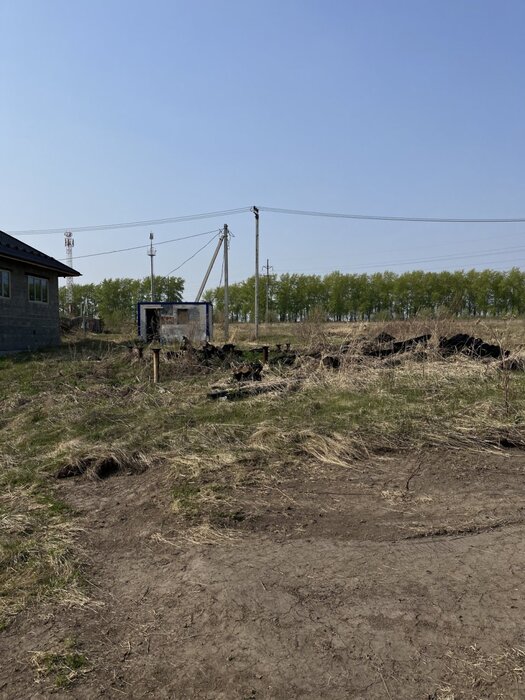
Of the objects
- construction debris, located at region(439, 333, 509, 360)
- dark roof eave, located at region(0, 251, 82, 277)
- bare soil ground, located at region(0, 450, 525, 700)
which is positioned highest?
dark roof eave, located at region(0, 251, 82, 277)

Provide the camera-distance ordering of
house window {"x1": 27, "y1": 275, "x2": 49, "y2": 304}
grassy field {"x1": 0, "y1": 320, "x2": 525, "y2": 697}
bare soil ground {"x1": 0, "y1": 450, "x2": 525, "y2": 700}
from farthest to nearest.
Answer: house window {"x1": 27, "y1": 275, "x2": 49, "y2": 304} → grassy field {"x1": 0, "y1": 320, "x2": 525, "y2": 697} → bare soil ground {"x1": 0, "y1": 450, "x2": 525, "y2": 700}

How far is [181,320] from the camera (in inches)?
1134

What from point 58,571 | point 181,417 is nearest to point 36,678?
point 58,571

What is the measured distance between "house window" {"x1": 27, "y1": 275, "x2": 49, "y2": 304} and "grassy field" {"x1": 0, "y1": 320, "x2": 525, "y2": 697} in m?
11.4

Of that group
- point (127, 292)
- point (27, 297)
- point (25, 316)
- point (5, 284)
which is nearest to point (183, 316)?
point (27, 297)

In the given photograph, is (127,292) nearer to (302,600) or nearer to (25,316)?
(25,316)

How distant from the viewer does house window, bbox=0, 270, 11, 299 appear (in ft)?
66.6

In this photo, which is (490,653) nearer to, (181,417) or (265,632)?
(265,632)

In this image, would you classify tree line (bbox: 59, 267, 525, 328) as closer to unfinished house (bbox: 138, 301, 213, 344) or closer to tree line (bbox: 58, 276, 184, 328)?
tree line (bbox: 58, 276, 184, 328)

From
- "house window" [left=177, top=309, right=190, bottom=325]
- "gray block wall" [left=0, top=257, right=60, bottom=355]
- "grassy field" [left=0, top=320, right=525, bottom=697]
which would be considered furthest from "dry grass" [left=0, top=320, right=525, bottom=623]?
"house window" [left=177, top=309, right=190, bottom=325]

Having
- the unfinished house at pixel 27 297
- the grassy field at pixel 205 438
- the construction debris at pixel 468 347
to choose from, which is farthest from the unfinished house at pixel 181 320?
the construction debris at pixel 468 347

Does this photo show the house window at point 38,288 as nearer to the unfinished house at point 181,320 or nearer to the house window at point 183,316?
the unfinished house at point 181,320

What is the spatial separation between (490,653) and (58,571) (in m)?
2.67

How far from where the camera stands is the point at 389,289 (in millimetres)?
87625
